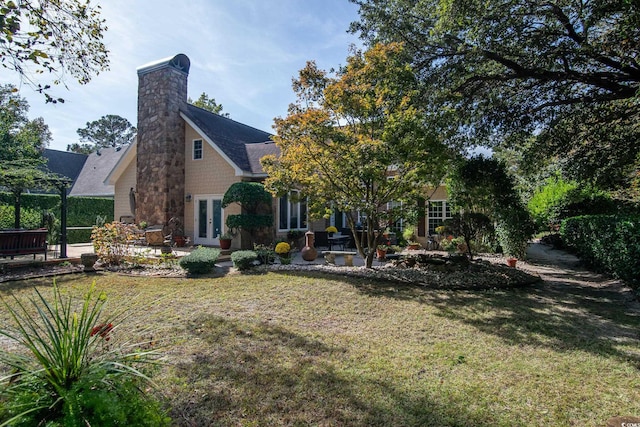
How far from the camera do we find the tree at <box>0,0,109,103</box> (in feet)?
18.0

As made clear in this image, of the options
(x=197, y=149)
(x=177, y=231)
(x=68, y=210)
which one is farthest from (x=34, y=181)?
(x=68, y=210)

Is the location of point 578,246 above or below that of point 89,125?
below

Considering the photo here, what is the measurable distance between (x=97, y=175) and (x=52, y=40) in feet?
75.4

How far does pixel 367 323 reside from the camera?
5.69 m

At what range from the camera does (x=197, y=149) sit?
16609 millimetres

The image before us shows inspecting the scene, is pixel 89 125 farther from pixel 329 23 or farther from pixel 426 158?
pixel 426 158

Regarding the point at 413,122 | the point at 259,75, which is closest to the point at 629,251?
the point at 413,122

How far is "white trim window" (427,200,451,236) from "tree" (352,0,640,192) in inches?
236

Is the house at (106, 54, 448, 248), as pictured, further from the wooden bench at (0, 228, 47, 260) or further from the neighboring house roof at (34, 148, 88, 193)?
the neighboring house roof at (34, 148, 88, 193)

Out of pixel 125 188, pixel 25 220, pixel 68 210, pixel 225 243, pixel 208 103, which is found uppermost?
pixel 208 103

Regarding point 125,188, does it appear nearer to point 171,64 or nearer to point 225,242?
point 171,64

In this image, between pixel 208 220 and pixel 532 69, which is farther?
pixel 208 220

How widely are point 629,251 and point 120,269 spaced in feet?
43.3

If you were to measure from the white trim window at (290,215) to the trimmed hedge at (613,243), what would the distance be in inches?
406
